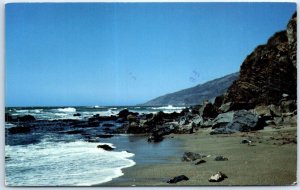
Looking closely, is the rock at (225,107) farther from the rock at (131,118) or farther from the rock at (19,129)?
the rock at (19,129)

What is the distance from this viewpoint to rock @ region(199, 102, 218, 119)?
541 centimetres

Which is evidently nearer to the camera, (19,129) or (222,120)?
(19,129)

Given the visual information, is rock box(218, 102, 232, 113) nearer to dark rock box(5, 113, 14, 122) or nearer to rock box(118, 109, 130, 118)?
rock box(118, 109, 130, 118)

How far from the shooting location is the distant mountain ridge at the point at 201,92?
5312 mm

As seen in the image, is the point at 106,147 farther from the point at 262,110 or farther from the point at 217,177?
the point at 262,110

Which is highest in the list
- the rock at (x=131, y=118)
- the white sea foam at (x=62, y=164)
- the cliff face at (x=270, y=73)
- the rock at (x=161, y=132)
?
the cliff face at (x=270, y=73)

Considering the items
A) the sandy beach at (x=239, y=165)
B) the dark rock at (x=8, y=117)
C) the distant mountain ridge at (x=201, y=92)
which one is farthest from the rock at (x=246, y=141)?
the dark rock at (x=8, y=117)

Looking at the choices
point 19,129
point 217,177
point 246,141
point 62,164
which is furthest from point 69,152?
point 246,141

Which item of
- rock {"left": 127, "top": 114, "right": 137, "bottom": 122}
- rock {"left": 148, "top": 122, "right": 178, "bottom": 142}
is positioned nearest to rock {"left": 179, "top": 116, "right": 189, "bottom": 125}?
rock {"left": 148, "top": 122, "right": 178, "bottom": 142}

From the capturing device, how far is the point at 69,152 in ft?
17.5

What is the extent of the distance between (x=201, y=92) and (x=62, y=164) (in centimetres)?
124

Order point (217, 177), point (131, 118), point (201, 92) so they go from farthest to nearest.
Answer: point (131, 118), point (201, 92), point (217, 177)

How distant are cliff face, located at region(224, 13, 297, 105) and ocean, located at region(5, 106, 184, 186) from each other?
0.59 m

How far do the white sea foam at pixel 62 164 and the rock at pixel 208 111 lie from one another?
0.67 metres
